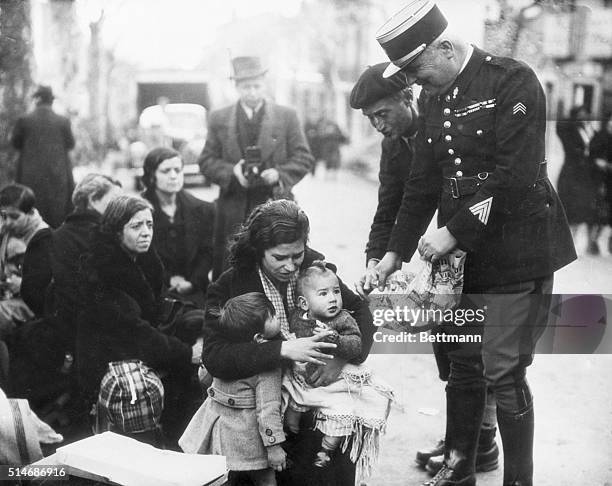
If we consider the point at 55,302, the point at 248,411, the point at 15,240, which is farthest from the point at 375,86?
the point at 15,240

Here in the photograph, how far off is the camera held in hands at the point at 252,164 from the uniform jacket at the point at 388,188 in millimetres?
758

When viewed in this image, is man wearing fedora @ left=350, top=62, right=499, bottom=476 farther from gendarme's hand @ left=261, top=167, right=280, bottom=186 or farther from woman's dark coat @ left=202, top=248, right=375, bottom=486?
gendarme's hand @ left=261, top=167, right=280, bottom=186

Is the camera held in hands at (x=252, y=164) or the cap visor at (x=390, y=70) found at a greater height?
the cap visor at (x=390, y=70)

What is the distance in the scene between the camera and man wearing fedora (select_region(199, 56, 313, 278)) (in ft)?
11.3

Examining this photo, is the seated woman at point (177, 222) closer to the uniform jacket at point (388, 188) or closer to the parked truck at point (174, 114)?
the parked truck at point (174, 114)

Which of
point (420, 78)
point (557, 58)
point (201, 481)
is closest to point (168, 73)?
point (420, 78)

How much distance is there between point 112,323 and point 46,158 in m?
1.41

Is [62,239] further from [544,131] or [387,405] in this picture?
[544,131]

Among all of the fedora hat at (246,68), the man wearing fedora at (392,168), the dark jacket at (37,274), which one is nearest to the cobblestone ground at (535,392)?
the man wearing fedora at (392,168)

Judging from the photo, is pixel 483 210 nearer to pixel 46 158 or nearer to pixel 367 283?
pixel 367 283

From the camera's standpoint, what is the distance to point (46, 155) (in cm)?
408

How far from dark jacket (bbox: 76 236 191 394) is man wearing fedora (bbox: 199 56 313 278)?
645mm

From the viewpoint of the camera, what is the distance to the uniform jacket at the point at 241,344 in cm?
244

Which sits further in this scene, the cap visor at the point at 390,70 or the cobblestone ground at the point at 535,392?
the cobblestone ground at the point at 535,392
